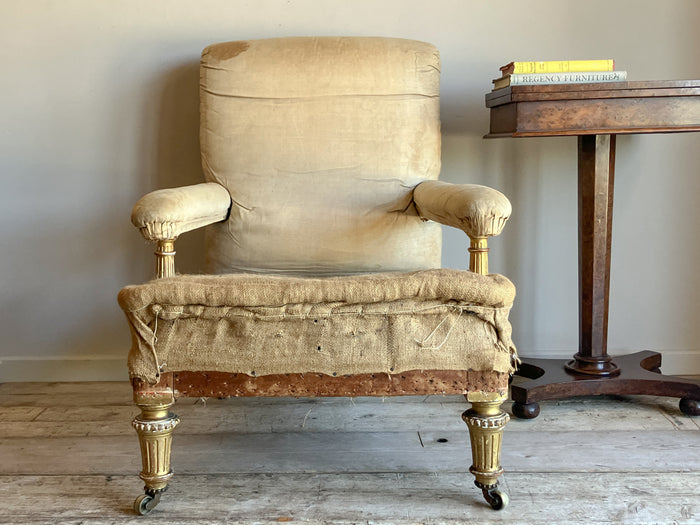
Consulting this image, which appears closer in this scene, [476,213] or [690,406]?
[476,213]

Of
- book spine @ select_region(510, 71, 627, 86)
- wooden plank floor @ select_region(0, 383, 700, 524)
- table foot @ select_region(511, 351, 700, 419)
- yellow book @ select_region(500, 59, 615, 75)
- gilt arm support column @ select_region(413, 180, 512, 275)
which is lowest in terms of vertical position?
wooden plank floor @ select_region(0, 383, 700, 524)

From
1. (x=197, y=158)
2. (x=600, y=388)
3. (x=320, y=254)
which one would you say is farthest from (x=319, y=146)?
(x=600, y=388)

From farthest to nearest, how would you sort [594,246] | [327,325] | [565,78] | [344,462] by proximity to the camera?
[594,246] < [565,78] < [344,462] < [327,325]

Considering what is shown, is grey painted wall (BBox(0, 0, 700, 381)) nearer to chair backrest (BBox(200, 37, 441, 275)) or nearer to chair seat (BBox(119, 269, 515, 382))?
chair backrest (BBox(200, 37, 441, 275))

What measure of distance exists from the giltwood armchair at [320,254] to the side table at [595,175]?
297 millimetres

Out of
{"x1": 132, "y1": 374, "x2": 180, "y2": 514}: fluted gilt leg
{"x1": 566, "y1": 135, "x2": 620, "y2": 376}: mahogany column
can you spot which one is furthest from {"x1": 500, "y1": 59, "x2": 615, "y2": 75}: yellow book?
{"x1": 132, "y1": 374, "x2": 180, "y2": 514}: fluted gilt leg

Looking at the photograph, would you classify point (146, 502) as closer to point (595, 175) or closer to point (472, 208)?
point (472, 208)

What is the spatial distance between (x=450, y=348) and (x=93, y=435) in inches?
39.1

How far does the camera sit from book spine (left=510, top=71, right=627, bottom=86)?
1.76 metres

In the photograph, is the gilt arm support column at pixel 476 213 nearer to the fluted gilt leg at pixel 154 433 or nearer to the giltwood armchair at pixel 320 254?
the giltwood armchair at pixel 320 254

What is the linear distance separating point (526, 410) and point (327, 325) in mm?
772

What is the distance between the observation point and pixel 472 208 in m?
1.41

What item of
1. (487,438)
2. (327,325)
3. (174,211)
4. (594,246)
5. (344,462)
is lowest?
(344,462)

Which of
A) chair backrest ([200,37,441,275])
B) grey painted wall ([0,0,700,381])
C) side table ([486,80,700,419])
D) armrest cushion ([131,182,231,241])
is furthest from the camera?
grey painted wall ([0,0,700,381])
